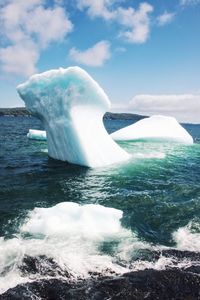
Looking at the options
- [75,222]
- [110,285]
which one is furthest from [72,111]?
[110,285]

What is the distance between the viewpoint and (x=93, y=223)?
10797 mm

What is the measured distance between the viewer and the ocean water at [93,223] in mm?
8492

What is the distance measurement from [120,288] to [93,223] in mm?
3430

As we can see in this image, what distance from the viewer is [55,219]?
10875 millimetres

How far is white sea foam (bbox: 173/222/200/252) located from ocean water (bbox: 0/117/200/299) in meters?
0.03

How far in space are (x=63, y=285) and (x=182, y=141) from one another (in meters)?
32.5

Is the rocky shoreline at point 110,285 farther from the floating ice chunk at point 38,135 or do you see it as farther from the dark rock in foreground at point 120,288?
the floating ice chunk at point 38,135

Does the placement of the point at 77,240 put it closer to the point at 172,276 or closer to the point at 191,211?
the point at 172,276

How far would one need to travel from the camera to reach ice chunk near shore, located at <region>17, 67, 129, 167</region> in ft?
65.8

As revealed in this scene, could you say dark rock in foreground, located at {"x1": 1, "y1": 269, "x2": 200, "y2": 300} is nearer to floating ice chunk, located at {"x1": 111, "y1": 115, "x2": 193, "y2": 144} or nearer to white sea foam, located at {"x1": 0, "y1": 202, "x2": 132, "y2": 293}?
white sea foam, located at {"x1": 0, "y1": 202, "x2": 132, "y2": 293}

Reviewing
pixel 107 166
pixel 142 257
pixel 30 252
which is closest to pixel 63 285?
pixel 30 252

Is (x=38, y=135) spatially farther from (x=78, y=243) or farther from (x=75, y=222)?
(x=78, y=243)

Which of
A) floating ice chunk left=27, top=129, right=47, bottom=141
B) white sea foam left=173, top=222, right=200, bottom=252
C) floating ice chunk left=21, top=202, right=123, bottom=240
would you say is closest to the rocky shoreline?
white sea foam left=173, top=222, right=200, bottom=252

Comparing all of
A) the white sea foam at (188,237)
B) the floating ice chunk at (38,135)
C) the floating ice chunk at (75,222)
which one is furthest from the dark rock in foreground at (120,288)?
the floating ice chunk at (38,135)
